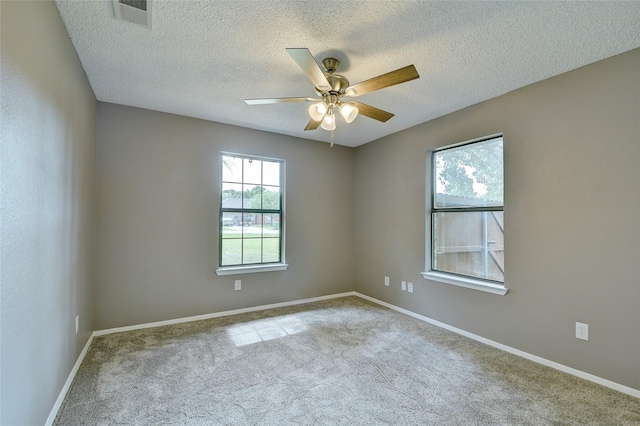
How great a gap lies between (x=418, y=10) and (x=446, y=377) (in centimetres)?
257

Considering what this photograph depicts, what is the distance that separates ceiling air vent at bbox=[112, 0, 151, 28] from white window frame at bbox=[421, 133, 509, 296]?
304 centimetres

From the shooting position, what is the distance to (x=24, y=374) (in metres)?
1.37

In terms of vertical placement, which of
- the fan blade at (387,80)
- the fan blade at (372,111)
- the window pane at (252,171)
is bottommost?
the window pane at (252,171)

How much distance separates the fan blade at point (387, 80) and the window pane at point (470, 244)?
191 cm

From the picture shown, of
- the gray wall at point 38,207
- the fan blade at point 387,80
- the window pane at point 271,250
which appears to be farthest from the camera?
the window pane at point 271,250

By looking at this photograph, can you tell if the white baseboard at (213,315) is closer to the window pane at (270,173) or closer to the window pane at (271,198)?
the window pane at (271,198)

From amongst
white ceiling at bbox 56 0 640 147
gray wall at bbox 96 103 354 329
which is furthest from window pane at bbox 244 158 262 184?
white ceiling at bbox 56 0 640 147

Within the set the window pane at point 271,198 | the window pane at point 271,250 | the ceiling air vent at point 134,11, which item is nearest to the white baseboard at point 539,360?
the window pane at point 271,250

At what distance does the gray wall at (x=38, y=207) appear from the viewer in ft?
3.98

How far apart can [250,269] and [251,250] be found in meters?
0.27

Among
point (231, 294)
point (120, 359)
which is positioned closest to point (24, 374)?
point (120, 359)

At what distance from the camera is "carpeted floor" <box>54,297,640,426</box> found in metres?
1.81

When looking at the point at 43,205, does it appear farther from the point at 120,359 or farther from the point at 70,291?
the point at 120,359

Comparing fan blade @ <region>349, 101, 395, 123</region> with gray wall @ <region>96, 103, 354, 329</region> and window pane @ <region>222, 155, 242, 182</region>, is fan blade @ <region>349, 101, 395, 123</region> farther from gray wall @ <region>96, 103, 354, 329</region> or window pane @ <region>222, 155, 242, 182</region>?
window pane @ <region>222, 155, 242, 182</region>
